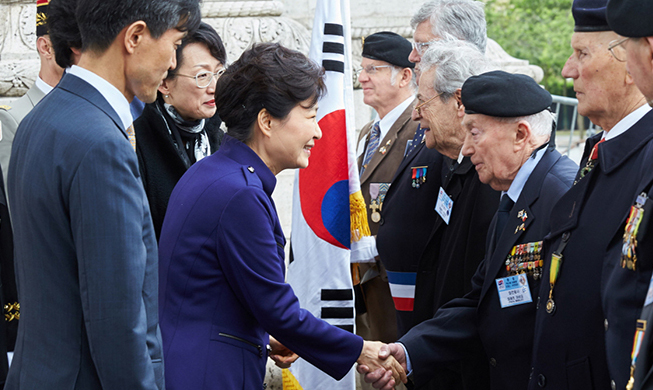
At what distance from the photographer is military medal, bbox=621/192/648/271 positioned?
5.51 feet

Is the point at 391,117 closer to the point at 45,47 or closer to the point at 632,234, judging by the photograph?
the point at 45,47

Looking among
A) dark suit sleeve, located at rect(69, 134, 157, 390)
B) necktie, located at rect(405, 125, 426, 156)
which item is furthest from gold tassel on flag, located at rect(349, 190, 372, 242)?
dark suit sleeve, located at rect(69, 134, 157, 390)

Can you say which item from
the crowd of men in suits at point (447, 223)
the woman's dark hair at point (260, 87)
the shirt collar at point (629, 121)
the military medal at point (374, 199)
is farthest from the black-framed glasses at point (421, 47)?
the shirt collar at point (629, 121)

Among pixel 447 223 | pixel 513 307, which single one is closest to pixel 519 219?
pixel 513 307

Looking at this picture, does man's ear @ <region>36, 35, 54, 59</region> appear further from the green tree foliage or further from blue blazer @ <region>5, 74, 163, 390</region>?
the green tree foliage

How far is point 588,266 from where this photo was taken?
2.06 metres

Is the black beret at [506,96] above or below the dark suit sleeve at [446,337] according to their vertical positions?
above

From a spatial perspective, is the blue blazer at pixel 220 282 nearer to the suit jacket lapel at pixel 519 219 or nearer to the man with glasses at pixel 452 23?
the suit jacket lapel at pixel 519 219

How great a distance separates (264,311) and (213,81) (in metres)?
1.43

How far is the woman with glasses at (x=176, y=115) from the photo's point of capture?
3168 millimetres

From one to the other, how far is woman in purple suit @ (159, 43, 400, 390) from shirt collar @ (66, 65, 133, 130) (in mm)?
491

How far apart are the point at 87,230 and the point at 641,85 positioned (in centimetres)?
137

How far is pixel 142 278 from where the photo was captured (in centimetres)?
171

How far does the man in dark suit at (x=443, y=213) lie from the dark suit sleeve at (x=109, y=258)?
174 centimetres
